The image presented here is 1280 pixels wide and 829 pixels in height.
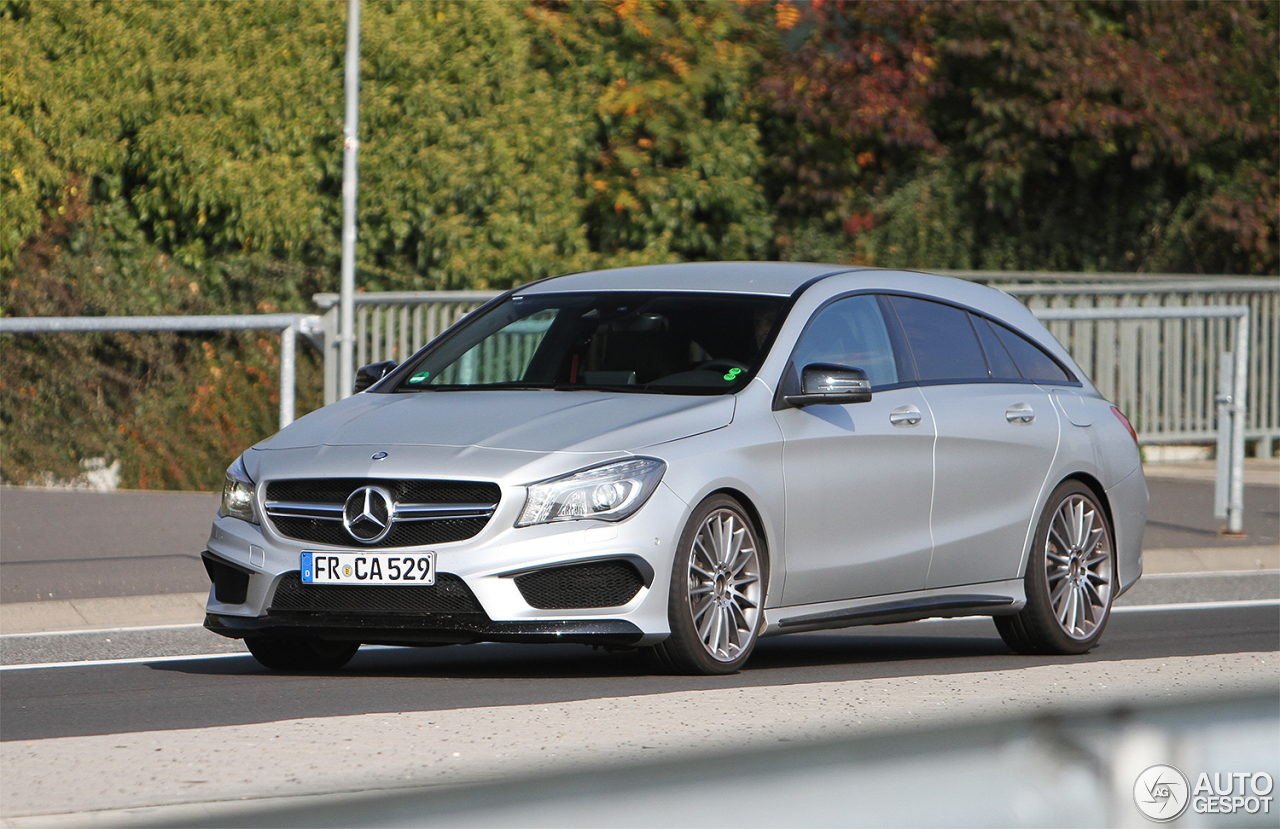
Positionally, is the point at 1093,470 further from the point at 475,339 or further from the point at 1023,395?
the point at 475,339

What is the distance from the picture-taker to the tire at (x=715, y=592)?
6629mm

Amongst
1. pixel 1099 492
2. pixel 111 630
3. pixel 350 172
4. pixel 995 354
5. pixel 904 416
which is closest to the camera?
pixel 904 416

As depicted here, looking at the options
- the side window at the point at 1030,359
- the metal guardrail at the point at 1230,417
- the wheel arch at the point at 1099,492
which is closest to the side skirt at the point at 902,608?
the wheel arch at the point at 1099,492

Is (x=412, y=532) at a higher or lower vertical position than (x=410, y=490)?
lower

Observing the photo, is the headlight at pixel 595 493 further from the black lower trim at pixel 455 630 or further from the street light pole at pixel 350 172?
the street light pole at pixel 350 172

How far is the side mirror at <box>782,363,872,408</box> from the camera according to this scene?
282 inches

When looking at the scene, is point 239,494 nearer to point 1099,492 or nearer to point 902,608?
point 902,608

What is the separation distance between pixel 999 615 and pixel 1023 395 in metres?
0.99

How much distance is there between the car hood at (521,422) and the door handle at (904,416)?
907mm

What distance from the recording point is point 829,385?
23.5 feet

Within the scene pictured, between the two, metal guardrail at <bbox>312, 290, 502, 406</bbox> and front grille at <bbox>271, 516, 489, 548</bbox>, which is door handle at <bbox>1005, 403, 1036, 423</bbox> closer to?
front grille at <bbox>271, 516, 489, 548</bbox>

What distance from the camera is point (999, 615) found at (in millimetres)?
8117

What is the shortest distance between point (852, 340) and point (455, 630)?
225 centimetres

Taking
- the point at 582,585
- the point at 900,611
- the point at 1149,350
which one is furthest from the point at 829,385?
the point at 1149,350
